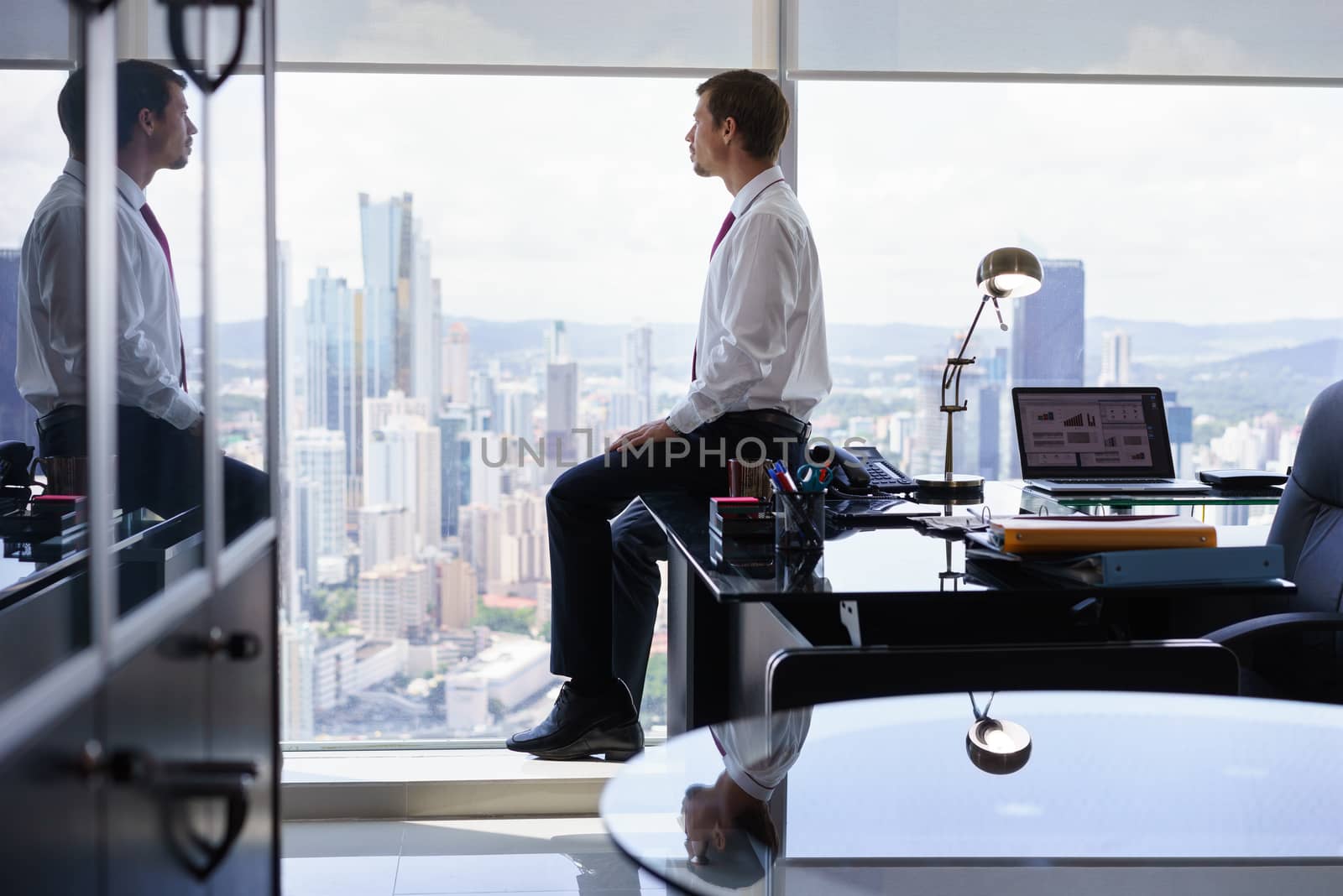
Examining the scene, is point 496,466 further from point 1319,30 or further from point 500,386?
point 1319,30

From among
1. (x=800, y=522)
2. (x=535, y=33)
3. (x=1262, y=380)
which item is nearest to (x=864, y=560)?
(x=800, y=522)

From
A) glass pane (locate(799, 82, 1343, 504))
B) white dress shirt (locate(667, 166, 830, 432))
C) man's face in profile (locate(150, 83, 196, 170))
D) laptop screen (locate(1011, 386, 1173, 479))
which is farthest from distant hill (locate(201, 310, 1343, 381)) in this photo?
man's face in profile (locate(150, 83, 196, 170))

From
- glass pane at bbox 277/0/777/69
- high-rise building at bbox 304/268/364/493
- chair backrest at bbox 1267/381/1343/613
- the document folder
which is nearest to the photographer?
the document folder

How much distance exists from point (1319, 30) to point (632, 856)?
3414mm

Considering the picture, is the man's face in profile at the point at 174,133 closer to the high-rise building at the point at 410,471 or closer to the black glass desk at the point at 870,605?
the black glass desk at the point at 870,605

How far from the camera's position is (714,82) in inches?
120

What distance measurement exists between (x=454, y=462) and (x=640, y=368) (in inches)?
23.0

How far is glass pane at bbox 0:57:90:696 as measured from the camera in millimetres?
965

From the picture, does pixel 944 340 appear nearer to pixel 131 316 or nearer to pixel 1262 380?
pixel 1262 380

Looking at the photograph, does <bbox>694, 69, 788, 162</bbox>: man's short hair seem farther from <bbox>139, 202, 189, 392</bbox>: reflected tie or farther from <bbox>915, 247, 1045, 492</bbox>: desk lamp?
<bbox>139, 202, 189, 392</bbox>: reflected tie

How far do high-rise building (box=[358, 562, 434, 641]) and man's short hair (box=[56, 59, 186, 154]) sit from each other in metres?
2.38

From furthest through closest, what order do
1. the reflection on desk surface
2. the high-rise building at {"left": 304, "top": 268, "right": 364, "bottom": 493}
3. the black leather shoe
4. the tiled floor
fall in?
the high-rise building at {"left": 304, "top": 268, "right": 364, "bottom": 493} < the black leather shoe < the tiled floor < the reflection on desk surface

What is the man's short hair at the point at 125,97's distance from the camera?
0.93 m

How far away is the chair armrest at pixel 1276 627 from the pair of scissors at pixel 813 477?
0.65m
